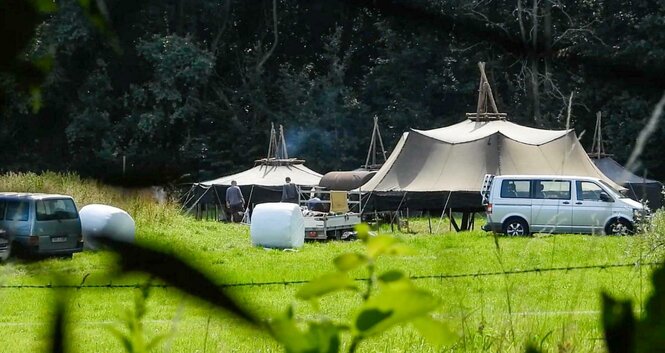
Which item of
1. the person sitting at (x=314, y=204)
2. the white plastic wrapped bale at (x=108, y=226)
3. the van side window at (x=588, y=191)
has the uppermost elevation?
the van side window at (x=588, y=191)

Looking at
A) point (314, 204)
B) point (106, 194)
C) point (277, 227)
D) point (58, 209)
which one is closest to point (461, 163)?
point (314, 204)

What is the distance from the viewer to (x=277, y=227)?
1189 centimetres

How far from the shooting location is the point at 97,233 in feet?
1.37

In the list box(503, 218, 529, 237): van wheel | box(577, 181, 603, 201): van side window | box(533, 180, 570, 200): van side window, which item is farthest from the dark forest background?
box(503, 218, 529, 237): van wheel

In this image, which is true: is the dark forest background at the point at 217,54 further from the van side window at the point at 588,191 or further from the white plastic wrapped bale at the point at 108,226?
the van side window at the point at 588,191

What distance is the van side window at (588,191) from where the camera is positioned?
1259 centimetres

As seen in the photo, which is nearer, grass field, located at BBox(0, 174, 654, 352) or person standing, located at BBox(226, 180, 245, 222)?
grass field, located at BBox(0, 174, 654, 352)

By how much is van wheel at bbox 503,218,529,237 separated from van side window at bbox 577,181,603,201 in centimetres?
102

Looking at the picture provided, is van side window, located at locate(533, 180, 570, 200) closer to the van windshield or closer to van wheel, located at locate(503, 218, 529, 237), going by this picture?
van wheel, located at locate(503, 218, 529, 237)

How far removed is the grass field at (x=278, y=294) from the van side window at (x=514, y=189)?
2543 mm

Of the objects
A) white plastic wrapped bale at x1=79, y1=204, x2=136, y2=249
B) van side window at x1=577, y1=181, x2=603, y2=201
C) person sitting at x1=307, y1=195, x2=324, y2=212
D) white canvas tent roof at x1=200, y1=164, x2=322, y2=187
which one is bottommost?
person sitting at x1=307, y1=195, x2=324, y2=212

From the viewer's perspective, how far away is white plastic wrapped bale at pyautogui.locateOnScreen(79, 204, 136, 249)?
415 mm

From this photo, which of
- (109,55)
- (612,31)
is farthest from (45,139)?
(612,31)

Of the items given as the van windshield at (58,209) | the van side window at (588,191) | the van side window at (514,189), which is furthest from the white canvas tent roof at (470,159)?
the van windshield at (58,209)
